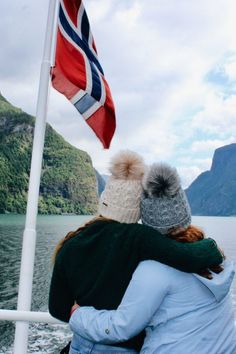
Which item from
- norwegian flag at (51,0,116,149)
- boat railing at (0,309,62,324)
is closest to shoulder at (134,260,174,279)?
boat railing at (0,309,62,324)

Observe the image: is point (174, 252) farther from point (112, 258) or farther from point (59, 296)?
point (59, 296)

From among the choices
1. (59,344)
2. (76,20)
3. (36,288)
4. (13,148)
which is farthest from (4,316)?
(13,148)

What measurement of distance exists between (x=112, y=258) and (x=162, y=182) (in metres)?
0.35

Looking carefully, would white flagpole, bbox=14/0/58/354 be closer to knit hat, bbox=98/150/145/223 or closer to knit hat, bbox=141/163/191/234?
knit hat, bbox=98/150/145/223

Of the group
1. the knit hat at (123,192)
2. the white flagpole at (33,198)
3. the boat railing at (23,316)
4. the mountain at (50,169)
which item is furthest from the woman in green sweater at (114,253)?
the mountain at (50,169)

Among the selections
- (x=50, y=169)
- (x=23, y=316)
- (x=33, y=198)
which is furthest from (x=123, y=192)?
(x=50, y=169)

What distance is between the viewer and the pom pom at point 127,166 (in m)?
1.86

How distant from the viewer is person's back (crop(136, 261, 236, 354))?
1.59 m

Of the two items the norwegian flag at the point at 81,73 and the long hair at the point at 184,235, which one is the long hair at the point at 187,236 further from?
the norwegian flag at the point at 81,73

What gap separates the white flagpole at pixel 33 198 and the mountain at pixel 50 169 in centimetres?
13416

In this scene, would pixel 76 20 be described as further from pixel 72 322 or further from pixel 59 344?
pixel 59 344

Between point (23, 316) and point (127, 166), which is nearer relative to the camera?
point (127, 166)

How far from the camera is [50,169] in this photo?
15375 centimetres

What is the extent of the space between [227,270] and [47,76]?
2288 millimetres
